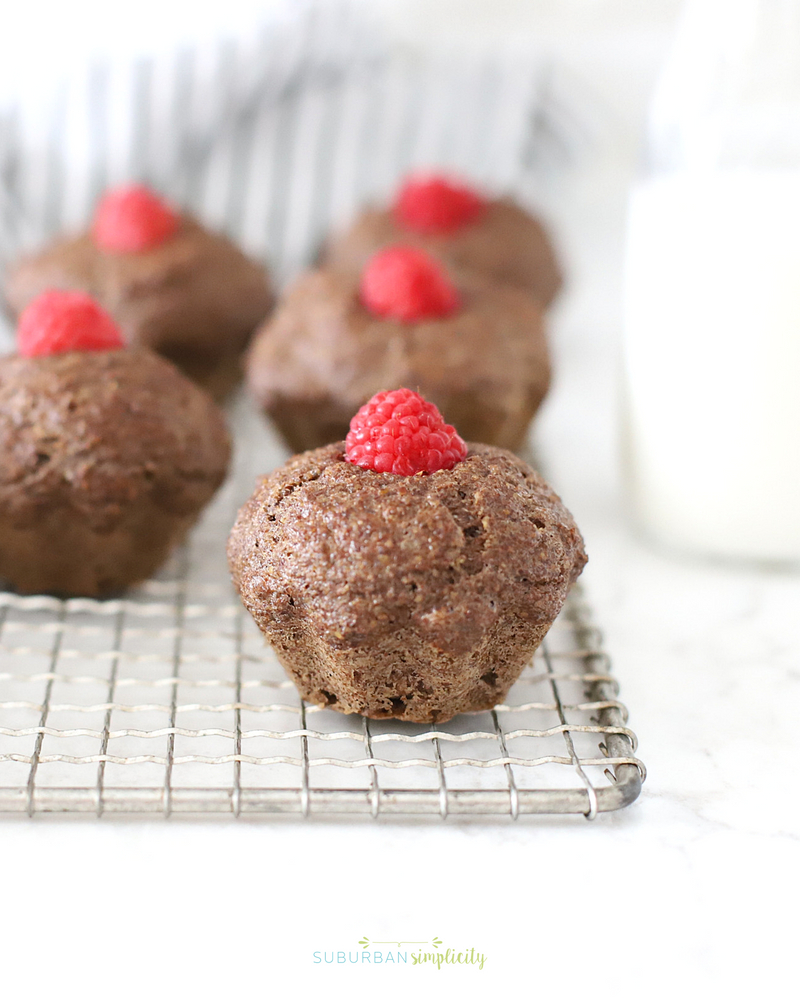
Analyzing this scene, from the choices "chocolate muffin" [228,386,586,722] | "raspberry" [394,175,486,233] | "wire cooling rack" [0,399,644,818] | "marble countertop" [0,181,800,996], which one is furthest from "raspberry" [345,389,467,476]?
"raspberry" [394,175,486,233]

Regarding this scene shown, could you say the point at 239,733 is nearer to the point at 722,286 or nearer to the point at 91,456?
the point at 91,456

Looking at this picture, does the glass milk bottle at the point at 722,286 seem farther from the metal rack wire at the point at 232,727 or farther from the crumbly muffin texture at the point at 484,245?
the crumbly muffin texture at the point at 484,245

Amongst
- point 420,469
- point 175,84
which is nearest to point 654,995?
point 420,469

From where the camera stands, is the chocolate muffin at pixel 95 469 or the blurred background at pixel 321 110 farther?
the blurred background at pixel 321 110

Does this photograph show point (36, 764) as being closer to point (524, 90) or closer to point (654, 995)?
point (654, 995)

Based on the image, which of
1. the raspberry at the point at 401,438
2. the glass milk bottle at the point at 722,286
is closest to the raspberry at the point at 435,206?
the glass milk bottle at the point at 722,286

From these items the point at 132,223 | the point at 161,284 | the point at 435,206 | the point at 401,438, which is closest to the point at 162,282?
the point at 161,284
